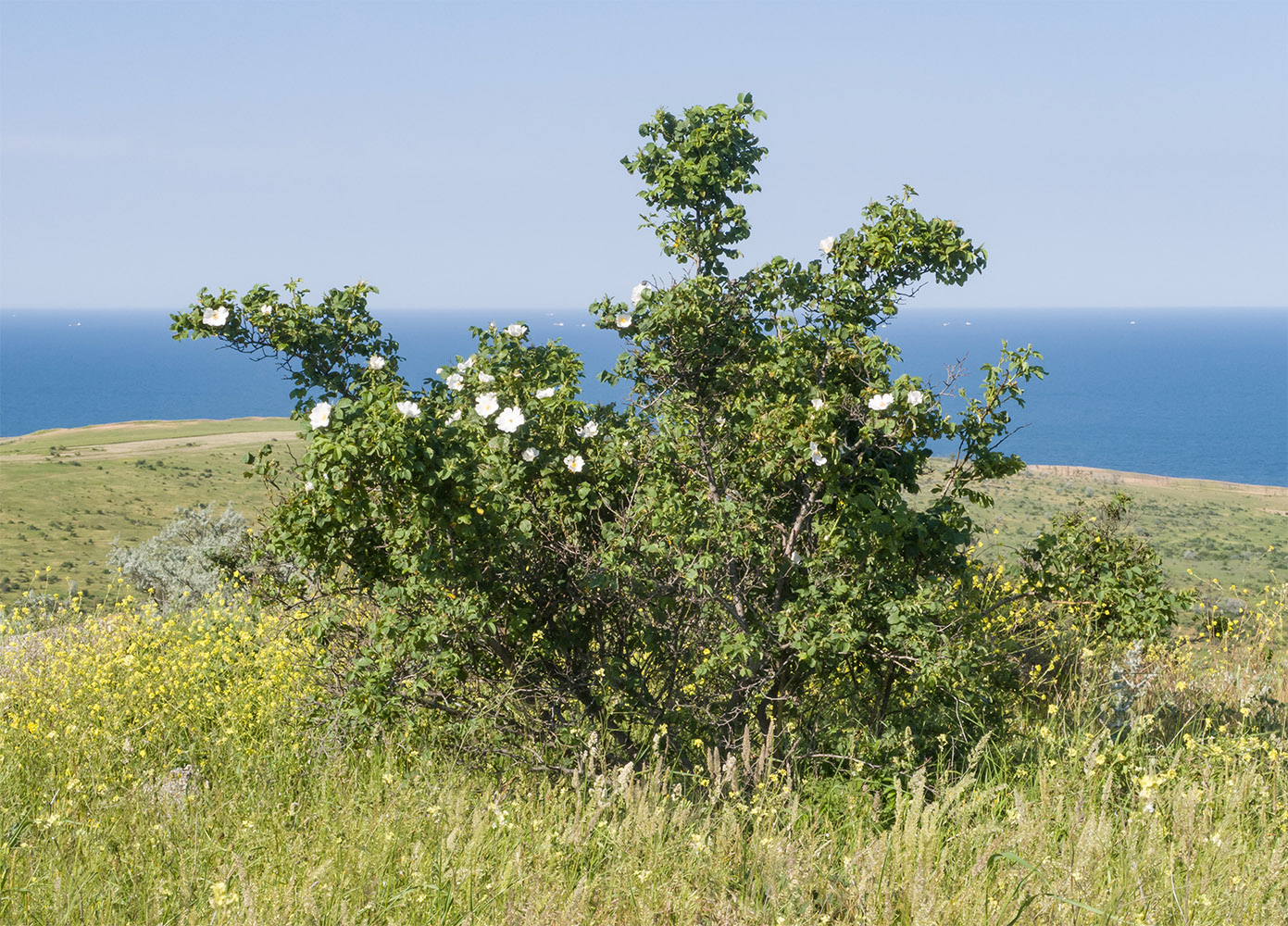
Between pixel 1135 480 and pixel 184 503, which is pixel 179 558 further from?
pixel 1135 480

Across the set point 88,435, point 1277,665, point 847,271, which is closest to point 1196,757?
point 847,271

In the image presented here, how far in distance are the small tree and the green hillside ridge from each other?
1666 cm

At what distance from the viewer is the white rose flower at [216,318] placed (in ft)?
13.5

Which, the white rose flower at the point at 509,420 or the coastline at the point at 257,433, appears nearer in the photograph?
the white rose flower at the point at 509,420

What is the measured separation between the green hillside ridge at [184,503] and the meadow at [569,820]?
1704 centimetres

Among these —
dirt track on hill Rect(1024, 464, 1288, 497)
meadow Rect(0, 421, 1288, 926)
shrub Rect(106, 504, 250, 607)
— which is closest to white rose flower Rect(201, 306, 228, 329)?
meadow Rect(0, 421, 1288, 926)

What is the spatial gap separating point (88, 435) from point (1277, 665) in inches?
2761

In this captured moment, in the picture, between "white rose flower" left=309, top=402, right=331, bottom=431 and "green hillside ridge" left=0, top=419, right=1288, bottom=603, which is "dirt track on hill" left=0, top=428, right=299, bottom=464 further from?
"white rose flower" left=309, top=402, right=331, bottom=431

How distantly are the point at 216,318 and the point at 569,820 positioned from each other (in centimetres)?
270

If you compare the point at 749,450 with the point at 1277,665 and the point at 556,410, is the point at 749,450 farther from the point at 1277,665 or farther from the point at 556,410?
the point at 1277,665

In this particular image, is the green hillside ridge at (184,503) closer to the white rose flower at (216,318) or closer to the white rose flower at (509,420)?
the white rose flower at (509,420)

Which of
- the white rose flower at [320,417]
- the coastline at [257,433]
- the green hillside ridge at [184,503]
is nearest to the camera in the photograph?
the white rose flower at [320,417]

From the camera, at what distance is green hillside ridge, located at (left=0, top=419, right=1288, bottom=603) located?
27250 mm

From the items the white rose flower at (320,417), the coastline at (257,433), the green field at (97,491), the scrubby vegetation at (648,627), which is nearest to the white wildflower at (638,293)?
the scrubby vegetation at (648,627)
